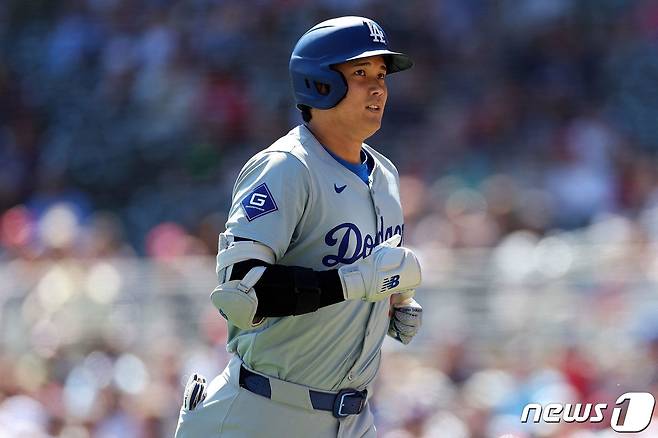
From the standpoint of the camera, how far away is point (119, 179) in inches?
414

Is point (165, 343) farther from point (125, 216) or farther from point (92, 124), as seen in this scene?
point (92, 124)

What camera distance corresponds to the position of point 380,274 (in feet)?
12.2

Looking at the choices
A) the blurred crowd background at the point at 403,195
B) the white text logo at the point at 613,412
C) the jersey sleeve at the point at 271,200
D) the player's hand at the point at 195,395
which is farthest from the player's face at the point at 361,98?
the blurred crowd background at the point at 403,195

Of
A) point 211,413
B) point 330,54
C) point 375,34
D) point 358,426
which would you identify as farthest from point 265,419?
point 375,34

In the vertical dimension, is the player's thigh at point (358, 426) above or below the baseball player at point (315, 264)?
below

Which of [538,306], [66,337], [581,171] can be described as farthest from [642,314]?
[66,337]

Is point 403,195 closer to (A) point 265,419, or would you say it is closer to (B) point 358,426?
(B) point 358,426

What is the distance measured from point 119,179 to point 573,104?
3.85m

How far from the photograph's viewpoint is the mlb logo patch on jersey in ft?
12.0

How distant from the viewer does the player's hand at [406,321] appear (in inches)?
170

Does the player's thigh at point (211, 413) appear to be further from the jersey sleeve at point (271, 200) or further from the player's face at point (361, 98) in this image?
the player's face at point (361, 98)

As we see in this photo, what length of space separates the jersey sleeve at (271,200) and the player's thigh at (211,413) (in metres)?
0.51

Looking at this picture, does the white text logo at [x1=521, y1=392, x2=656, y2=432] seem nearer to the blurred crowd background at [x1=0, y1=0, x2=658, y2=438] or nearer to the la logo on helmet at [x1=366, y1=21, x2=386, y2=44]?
the blurred crowd background at [x1=0, y1=0, x2=658, y2=438]

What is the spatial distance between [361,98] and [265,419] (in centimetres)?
104
